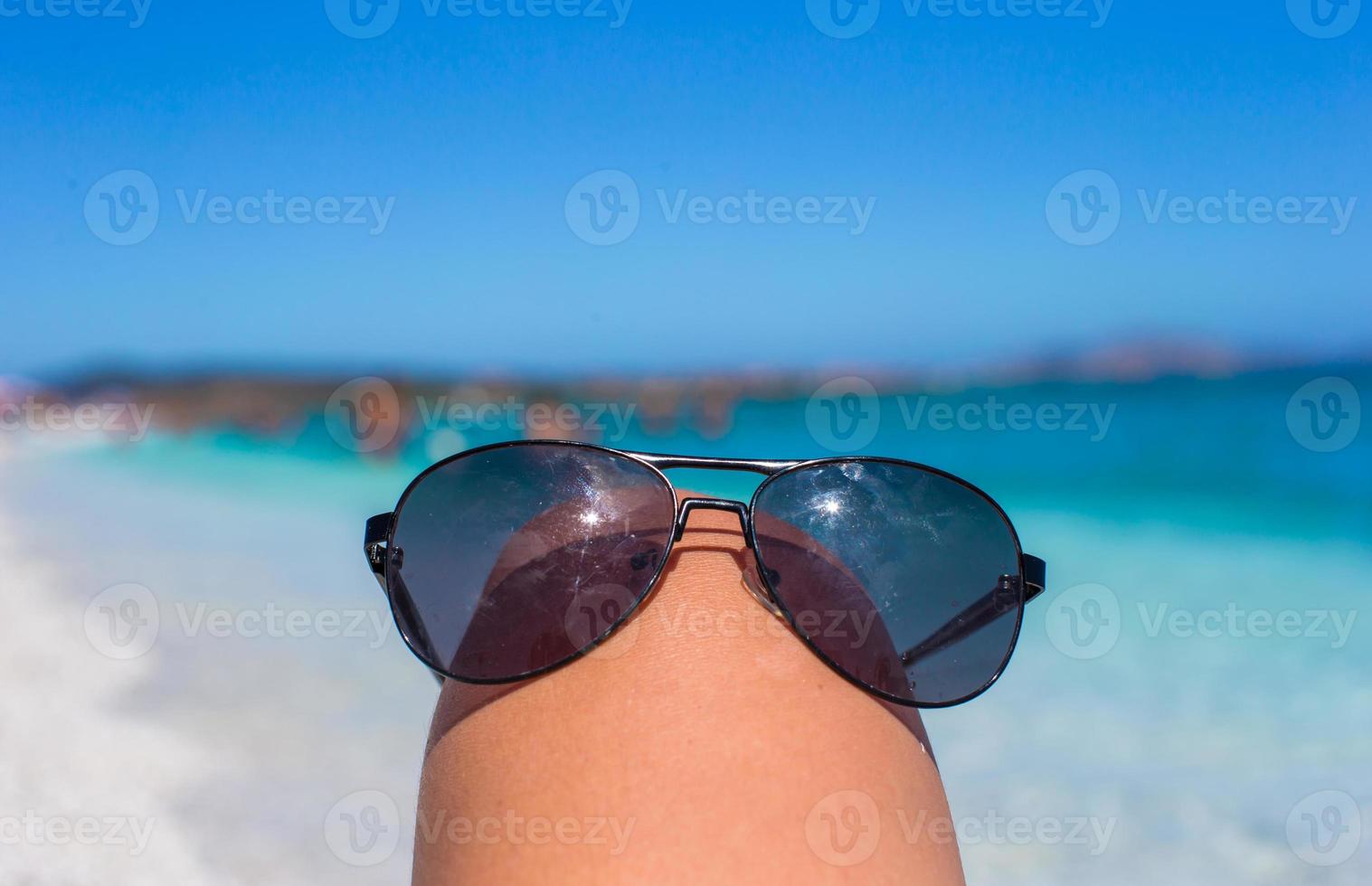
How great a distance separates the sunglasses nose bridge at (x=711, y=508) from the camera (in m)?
0.96

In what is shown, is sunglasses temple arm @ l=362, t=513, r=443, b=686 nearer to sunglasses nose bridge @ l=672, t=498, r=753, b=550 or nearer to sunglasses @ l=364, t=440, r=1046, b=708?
sunglasses @ l=364, t=440, r=1046, b=708

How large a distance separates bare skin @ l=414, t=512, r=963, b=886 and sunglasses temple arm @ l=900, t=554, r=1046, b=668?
0.38ft

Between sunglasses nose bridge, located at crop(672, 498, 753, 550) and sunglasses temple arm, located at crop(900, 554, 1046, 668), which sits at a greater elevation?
sunglasses nose bridge, located at crop(672, 498, 753, 550)

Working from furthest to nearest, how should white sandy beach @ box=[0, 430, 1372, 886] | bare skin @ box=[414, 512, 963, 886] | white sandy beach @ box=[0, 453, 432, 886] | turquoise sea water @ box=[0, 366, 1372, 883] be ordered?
1. turquoise sea water @ box=[0, 366, 1372, 883]
2. white sandy beach @ box=[0, 430, 1372, 886]
3. white sandy beach @ box=[0, 453, 432, 886]
4. bare skin @ box=[414, 512, 963, 886]

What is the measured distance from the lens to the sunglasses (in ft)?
3.00

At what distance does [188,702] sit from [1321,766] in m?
3.36

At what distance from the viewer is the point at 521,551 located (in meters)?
0.94

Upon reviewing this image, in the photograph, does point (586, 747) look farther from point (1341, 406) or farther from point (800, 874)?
point (1341, 406)

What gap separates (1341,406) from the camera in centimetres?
830

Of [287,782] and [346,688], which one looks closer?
[287,782]

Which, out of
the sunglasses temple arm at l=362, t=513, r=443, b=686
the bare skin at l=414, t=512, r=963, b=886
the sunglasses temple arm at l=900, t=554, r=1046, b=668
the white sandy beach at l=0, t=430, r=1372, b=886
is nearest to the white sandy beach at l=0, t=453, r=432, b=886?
the white sandy beach at l=0, t=430, r=1372, b=886

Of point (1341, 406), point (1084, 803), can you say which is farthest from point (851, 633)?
→ point (1341, 406)

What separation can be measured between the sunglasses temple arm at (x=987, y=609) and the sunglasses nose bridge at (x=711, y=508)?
0.20 m

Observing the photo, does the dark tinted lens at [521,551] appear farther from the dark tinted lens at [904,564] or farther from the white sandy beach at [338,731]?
the white sandy beach at [338,731]
